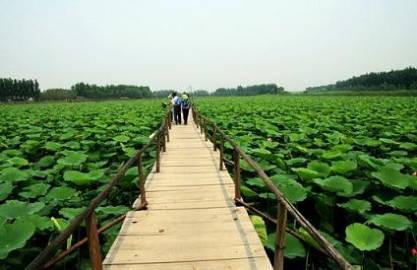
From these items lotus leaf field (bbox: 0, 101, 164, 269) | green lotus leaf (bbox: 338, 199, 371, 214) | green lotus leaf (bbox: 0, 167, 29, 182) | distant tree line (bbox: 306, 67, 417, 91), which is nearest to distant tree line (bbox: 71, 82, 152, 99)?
distant tree line (bbox: 306, 67, 417, 91)

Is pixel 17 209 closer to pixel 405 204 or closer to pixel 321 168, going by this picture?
pixel 321 168

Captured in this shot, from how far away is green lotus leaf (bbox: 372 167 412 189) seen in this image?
3237 mm

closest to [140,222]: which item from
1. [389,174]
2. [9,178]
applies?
[9,178]

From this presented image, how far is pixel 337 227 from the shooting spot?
341cm

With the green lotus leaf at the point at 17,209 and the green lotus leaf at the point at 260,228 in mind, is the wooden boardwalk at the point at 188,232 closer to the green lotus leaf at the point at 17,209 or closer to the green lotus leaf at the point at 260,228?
the green lotus leaf at the point at 260,228

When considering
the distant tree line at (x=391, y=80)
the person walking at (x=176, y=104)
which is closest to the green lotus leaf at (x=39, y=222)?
the person walking at (x=176, y=104)

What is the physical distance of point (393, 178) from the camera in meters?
3.31

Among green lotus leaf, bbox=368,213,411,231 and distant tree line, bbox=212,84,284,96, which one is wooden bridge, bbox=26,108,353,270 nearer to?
green lotus leaf, bbox=368,213,411,231

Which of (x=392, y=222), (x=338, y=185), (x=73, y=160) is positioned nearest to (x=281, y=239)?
(x=392, y=222)

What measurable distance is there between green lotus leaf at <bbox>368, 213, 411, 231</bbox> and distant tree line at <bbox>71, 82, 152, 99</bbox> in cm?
7908

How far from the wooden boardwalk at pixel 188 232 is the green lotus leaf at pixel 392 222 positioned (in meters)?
0.94

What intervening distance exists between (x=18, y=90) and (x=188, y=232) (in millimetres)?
73588

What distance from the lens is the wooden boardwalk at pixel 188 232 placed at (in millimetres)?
2211

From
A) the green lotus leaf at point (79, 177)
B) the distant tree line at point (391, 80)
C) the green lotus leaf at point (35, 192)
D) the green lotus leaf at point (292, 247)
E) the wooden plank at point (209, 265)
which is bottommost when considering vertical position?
the green lotus leaf at point (292, 247)
